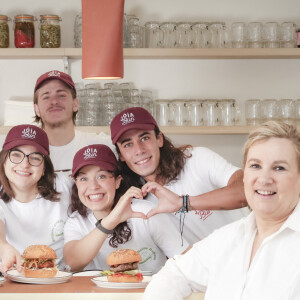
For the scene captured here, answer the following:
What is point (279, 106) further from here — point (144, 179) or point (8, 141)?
point (8, 141)

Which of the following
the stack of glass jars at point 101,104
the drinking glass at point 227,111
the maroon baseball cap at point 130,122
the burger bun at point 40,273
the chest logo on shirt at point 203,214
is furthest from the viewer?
the drinking glass at point 227,111

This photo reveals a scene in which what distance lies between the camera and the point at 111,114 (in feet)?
12.9

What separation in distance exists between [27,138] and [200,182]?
80cm

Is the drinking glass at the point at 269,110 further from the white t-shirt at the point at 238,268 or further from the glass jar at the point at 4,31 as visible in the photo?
the white t-shirt at the point at 238,268

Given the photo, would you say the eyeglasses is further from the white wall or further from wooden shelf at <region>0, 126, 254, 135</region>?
the white wall

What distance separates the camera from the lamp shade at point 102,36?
6.45 ft

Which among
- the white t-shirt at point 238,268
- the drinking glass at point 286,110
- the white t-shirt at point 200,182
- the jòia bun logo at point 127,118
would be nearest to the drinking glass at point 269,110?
the drinking glass at point 286,110

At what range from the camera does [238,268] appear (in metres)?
1.72

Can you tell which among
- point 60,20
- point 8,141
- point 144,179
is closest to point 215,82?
point 60,20

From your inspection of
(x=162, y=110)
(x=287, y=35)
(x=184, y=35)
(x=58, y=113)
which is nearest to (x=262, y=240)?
(x=58, y=113)

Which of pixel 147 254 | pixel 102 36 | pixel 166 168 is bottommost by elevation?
pixel 147 254

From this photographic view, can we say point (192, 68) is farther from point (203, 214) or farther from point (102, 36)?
point (102, 36)

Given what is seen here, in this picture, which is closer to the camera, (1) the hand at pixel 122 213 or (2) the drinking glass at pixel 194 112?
(1) the hand at pixel 122 213

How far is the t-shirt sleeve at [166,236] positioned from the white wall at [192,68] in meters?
1.63
